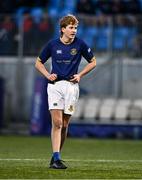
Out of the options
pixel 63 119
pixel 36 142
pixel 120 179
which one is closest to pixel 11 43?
pixel 36 142

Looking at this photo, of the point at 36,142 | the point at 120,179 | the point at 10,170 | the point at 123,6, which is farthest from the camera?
the point at 123,6

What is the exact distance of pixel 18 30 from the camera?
85.7ft

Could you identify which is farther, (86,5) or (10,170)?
(86,5)

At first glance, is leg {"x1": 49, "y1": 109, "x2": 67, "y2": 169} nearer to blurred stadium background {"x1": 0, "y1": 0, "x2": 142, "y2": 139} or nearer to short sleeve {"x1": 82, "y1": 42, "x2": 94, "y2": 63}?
short sleeve {"x1": 82, "y1": 42, "x2": 94, "y2": 63}

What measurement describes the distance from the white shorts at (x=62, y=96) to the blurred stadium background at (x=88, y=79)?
11608 millimetres

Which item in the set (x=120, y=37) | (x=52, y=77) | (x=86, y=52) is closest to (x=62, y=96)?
(x=52, y=77)

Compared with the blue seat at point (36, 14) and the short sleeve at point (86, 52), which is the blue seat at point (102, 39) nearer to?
the blue seat at point (36, 14)

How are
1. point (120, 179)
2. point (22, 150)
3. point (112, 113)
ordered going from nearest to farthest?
point (120, 179)
point (22, 150)
point (112, 113)

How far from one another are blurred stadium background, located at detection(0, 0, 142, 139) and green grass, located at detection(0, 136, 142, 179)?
1.35m

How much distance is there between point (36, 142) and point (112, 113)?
364cm

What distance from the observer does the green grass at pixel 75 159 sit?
11.9m

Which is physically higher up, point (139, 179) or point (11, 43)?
point (11, 43)

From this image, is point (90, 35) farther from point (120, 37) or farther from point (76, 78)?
point (76, 78)

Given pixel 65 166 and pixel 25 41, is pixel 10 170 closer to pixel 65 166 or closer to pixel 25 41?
pixel 65 166
